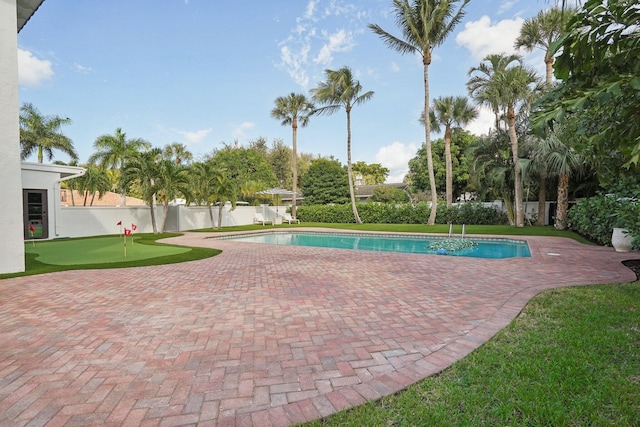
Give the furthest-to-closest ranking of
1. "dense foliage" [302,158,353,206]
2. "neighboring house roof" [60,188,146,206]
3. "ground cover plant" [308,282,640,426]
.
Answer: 1. "dense foliage" [302,158,353,206]
2. "neighboring house roof" [60,188,146,206]
3. "ground cover plant" [308,282,640,426]

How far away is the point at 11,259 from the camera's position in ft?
21.7

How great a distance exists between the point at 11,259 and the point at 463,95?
79.3ft

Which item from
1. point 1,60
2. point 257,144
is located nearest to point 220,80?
point 1,60

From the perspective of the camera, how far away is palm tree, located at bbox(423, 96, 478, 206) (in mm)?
21366

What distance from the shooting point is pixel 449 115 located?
2180 cm

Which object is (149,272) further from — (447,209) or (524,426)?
(447,209)

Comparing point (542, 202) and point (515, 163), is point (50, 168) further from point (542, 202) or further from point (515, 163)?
point (542, 202)

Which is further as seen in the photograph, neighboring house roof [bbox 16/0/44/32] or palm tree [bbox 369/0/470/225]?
palm tree [bbox 369/0/470/225]

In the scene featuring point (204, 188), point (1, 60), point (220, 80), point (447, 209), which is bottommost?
point (447, 209)

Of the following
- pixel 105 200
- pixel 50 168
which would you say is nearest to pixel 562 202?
pixel 50 168

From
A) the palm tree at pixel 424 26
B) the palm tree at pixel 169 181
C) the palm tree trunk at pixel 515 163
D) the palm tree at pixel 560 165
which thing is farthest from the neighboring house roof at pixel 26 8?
the palm tree at pixel 560 165

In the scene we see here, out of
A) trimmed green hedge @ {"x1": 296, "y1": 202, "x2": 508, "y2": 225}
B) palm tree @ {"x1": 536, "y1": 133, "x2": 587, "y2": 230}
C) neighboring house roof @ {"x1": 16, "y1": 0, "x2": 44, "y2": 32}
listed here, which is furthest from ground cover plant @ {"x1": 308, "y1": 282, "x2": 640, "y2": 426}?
trimmed green hedge @ {"x1": 296, "y1": 202, "x2": 508, "y2": 225}

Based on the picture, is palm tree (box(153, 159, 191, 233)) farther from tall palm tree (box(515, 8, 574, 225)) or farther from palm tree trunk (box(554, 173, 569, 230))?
palm tree trunk (box(554, 173, 569, 230))

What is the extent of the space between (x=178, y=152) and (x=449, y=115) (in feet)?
96.7
